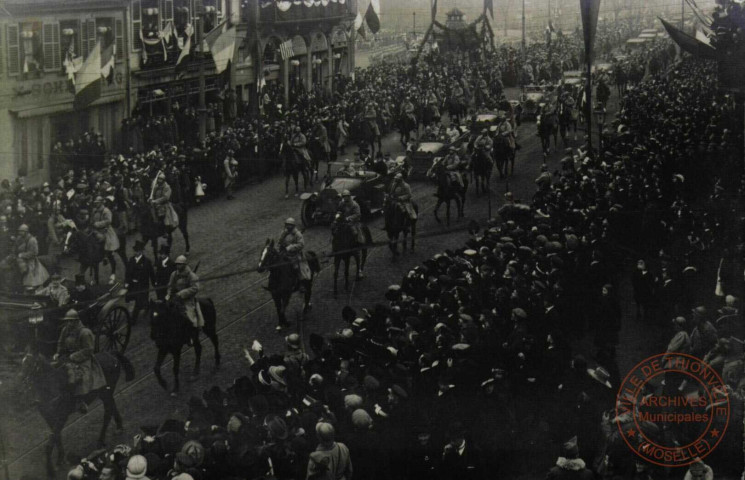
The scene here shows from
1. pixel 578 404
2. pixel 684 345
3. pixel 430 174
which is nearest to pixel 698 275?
pixel 684 345

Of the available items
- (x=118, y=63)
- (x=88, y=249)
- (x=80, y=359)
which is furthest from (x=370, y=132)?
(x=80, y=359)

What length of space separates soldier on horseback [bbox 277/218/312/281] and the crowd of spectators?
267 centimetres

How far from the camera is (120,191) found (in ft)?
77.3

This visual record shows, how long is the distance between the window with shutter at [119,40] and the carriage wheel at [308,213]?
12.5m

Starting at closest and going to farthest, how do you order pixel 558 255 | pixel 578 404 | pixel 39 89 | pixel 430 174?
pixel 578 404, pixel 558 255, pixel 430 174, pixel 39 89

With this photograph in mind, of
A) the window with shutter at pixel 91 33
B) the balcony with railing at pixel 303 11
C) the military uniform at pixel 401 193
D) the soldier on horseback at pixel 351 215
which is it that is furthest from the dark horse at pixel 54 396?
the balcony with railing at pixel 303 11

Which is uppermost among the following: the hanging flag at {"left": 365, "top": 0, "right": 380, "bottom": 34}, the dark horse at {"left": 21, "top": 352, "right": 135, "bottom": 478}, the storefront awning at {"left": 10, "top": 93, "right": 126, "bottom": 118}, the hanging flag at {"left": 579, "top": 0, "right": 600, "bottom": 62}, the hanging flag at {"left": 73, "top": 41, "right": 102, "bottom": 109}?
the hanging flag at {"left": 365, "top": 0, "right": 380, "bottom": 34}

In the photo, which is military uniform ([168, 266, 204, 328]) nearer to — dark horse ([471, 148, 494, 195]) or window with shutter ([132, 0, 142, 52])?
dark horse ([471, 148, 494, 195])

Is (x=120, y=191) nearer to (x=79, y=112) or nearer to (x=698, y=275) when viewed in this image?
(x=79, y=112)

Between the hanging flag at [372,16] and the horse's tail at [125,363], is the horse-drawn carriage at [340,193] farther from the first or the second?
the hanging flag at [372,16]

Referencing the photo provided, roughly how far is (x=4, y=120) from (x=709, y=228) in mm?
18596

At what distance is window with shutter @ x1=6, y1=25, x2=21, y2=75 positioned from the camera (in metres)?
27.2

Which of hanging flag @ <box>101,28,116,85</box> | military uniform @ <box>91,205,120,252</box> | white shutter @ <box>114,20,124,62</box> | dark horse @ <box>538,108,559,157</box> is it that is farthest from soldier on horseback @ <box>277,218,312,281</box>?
white shutter @ <box>114,20,124,62</box>

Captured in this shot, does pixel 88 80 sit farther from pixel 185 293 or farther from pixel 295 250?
pixel 185 293
